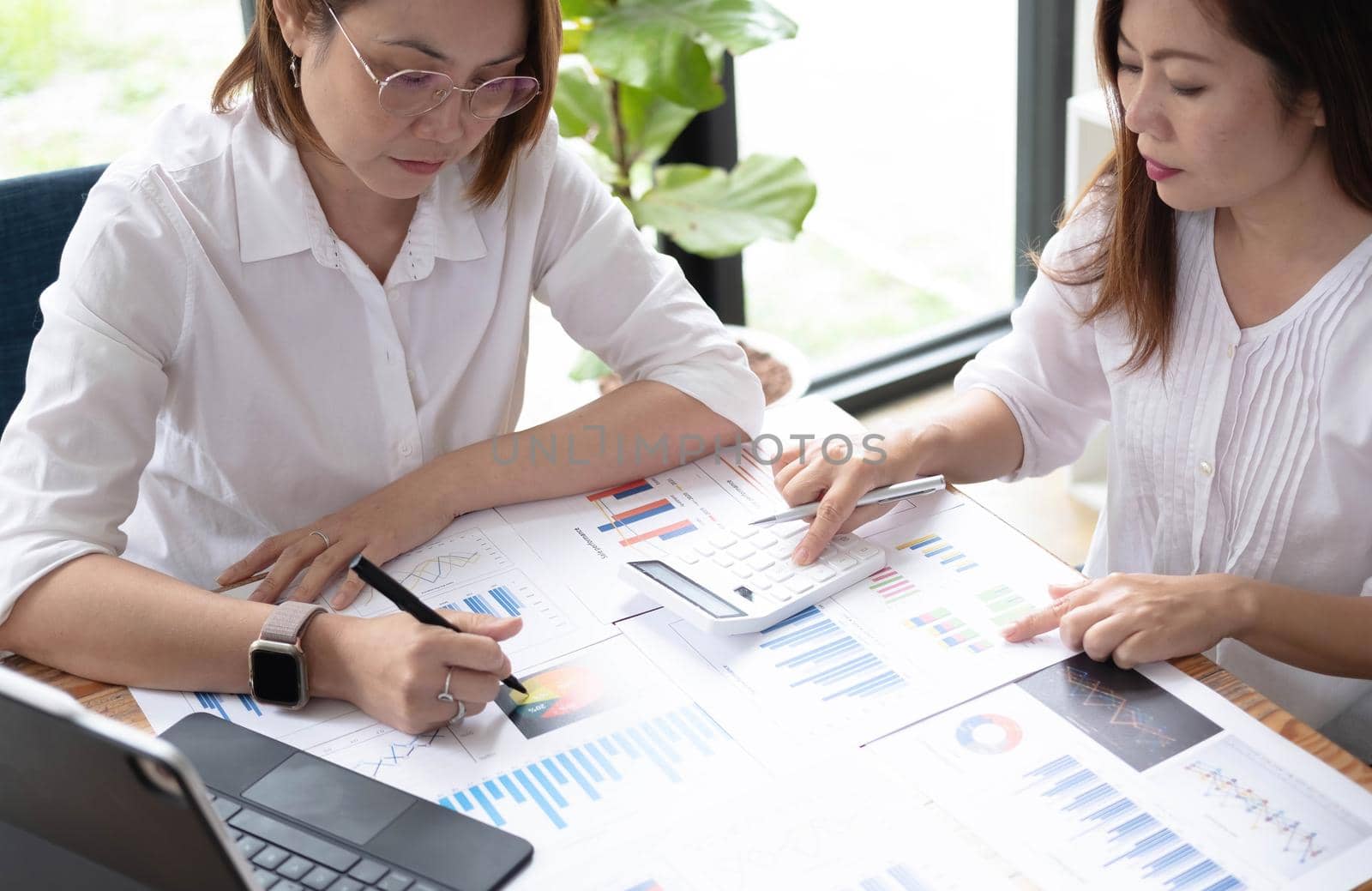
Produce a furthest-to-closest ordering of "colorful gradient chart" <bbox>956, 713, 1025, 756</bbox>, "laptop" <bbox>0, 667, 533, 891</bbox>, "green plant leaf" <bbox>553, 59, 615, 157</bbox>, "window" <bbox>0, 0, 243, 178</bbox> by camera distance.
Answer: "window" <bbox>0, 0, 243, 178</bbox> → "green plant leaf" <bbox>553, 59, 615, 157</bbox> → "colorful gradient chart" <bbox>956, 713, 1025, 756</bbox> → "laptop" <bbox>0, 667, 533, 891</bbox>

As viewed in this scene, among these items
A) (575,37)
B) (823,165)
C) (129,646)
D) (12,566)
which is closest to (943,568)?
(129,646)

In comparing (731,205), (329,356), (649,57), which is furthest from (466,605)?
(731,205)

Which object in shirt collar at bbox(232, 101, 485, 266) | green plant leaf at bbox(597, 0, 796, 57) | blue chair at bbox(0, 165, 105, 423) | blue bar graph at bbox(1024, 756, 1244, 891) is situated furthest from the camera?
green plant leaf at bbox(597, 0, 796, 57)

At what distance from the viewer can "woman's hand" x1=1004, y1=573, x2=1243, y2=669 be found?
106 centimetres

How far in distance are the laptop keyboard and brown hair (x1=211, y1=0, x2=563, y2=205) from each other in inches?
28.2

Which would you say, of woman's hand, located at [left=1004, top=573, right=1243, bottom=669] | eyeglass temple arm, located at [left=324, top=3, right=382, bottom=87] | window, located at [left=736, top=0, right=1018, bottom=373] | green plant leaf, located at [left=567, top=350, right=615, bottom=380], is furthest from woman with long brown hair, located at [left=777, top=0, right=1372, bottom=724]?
window, located at [left=736, top=0, right=1018, bottom=373]

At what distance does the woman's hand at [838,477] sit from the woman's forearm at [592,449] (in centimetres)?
11

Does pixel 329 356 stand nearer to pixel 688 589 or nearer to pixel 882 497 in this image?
pixel 688 589

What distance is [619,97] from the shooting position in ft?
7.34

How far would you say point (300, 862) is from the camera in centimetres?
92

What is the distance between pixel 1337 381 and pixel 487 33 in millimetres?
879

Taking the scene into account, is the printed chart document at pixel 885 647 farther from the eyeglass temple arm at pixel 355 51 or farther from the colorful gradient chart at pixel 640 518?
the eyeglass temple arm at pixel 355 51

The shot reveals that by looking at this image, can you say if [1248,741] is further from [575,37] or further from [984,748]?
[575,37]

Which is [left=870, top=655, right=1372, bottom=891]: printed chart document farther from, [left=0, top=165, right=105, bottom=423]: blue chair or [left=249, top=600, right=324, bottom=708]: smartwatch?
[left=0, top=165, right=105, bottom=423]: blue chair
